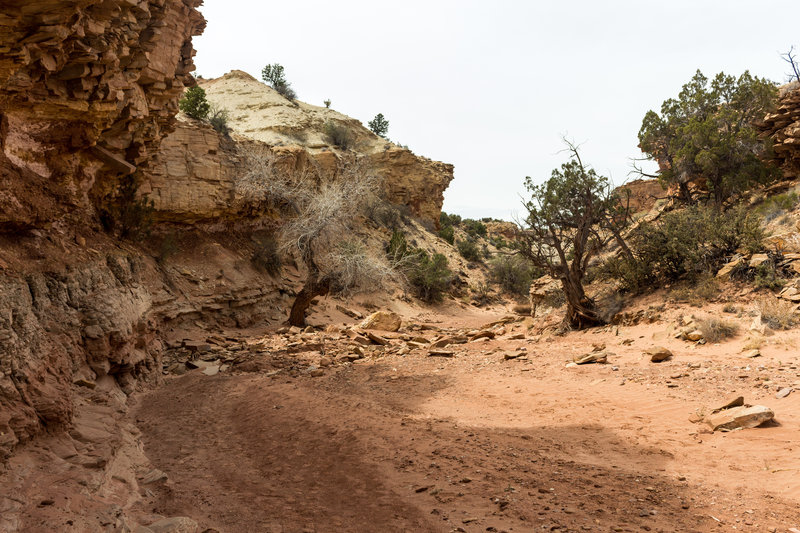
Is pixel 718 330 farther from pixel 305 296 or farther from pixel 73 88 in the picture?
pixel 73 88

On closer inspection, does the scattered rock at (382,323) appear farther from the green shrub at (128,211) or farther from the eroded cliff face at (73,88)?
the eroded cliff face at (73,88)

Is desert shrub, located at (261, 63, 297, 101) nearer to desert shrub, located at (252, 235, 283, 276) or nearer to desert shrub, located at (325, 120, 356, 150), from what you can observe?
desert shrub, located at (325, 120, 356, 150)

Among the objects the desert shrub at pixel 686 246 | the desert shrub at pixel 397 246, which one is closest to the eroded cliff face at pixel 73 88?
the desert shrub at pixel 686 246

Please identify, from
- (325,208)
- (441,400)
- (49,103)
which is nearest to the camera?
(49,103)

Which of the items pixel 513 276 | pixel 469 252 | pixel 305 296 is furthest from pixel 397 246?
pixel 469 252

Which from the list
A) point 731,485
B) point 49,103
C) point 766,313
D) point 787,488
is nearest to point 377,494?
point 731,485

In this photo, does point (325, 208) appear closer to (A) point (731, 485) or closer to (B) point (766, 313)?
(B) point (766, 313)

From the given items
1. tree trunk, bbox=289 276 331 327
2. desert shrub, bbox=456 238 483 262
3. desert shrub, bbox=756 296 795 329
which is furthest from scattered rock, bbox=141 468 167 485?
desert shrub, bbox=456 238 483 262

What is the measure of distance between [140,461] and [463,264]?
29.2 meters

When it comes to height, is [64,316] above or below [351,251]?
below

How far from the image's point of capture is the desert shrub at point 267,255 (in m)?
17.5

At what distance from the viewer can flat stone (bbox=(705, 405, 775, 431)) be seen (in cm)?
584

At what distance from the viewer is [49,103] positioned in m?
6.82

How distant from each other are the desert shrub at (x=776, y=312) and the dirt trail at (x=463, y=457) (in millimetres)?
2460
